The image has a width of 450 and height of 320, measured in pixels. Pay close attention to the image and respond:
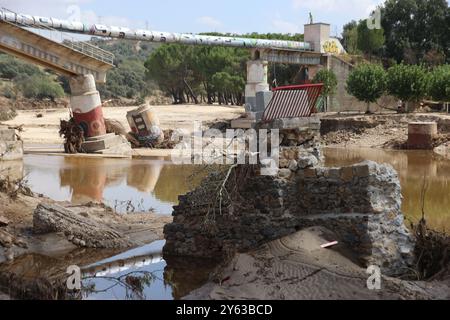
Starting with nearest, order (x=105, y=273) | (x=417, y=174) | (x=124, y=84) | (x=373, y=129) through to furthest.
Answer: (x=105, y=273), (x=417, y=174), (x=373, y=129), (x=124, y=84)

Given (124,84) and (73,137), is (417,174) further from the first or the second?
(124,84)

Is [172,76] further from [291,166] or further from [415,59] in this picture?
[291,166]

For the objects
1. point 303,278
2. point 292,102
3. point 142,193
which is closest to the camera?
point 303,278

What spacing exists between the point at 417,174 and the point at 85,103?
14805mm

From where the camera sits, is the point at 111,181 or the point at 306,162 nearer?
the point at 306,162

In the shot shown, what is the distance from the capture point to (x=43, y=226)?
1353 cm

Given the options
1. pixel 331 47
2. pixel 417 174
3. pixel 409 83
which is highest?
pixel 331 47

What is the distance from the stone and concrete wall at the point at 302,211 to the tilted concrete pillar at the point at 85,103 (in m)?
18.9

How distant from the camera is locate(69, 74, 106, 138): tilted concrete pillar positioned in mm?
30688

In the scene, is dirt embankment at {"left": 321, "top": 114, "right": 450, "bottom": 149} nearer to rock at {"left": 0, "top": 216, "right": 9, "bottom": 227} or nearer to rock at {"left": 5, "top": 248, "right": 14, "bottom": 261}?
rock at {"left": 0, "top": 216, "right": 9, "bottom": 227}

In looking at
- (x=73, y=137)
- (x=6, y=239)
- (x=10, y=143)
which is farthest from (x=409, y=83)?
(x=6, y=239)

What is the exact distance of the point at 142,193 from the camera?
2050 centimetres
